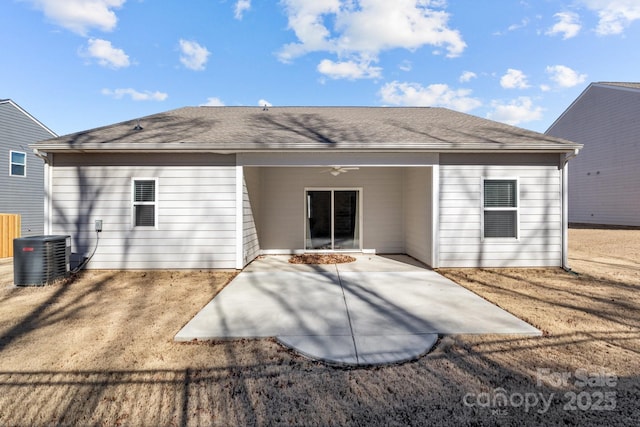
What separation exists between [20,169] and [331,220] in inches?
587

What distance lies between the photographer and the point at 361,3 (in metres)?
10.8

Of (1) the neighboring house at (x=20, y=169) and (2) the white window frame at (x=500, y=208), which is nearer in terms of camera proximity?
(2) the white window frame at (x=500, y=208)

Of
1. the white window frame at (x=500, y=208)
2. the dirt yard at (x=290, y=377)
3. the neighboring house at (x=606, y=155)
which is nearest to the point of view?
the dirt yard at (x=290, y=377)

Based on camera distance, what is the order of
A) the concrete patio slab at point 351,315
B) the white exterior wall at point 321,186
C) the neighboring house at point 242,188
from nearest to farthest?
the concrete patio slab at point 351,315, the neighboring house at point 242,188, the white exterior wall at point 321,186

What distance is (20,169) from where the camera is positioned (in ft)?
45.4

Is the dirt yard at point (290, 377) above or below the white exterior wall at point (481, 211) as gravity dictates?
below

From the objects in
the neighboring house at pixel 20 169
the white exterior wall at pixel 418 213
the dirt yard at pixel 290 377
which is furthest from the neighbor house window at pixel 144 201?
the neighboring house at pixel 20 169

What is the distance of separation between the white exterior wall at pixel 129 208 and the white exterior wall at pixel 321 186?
9.19 ft

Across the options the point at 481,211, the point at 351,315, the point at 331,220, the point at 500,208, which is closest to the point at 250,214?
the point at 331,220

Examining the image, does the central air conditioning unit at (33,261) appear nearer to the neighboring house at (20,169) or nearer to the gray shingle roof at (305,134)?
the gray shingle roof at (305,134)

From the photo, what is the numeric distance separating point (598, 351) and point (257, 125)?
795 cm

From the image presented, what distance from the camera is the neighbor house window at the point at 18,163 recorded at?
532 inches

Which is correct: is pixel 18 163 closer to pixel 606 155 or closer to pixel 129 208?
pixel 129 208

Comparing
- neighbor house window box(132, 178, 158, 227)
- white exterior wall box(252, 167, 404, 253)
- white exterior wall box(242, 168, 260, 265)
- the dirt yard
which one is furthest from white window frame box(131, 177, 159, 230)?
white exterior wall box(252, 167, 404, 253)
